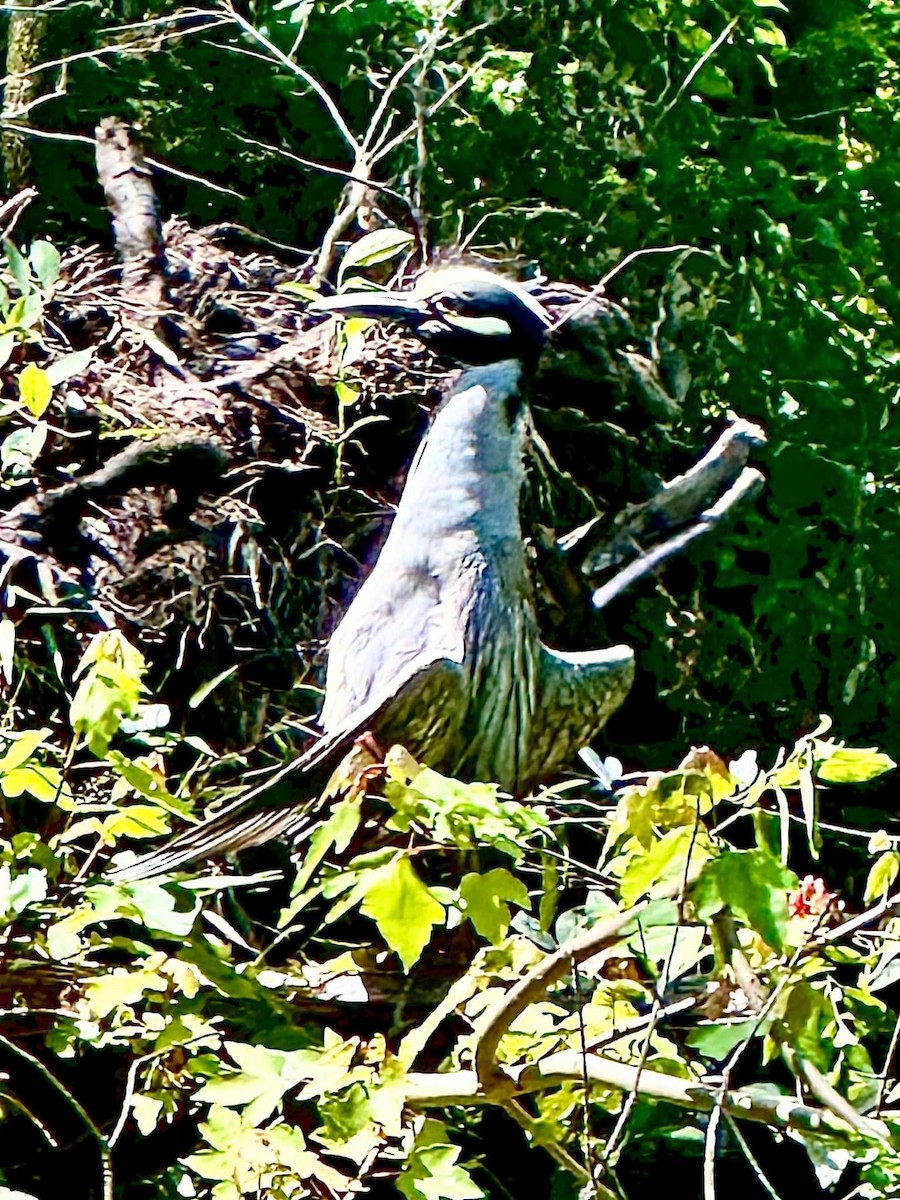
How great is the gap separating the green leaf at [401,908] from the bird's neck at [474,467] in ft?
1.91

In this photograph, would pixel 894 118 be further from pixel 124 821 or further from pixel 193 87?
pixel 124 821

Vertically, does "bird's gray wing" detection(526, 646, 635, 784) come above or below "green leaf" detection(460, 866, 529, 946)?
below

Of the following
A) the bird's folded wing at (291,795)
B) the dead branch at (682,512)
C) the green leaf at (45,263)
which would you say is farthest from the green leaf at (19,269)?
the dead branch at (682,512)

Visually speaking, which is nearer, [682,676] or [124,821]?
[124,821]

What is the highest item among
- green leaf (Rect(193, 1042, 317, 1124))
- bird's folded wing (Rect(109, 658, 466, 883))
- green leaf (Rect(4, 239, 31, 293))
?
green leaf (Rect(4, 239, 31, 293))

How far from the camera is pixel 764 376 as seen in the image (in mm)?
1749

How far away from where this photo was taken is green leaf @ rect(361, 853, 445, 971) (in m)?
0.77

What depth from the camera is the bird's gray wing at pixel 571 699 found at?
54.7 inches

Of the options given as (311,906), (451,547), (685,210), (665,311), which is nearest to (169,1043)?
(311,906)

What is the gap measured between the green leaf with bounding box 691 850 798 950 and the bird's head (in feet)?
2.35

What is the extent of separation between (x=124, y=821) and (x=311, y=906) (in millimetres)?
391

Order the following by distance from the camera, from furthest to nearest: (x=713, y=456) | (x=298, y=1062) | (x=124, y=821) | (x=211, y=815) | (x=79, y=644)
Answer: (x=713, y=456), (x=79, y=644), (x=211, y=815), (x=124, y=821), (x=298, y=1062)

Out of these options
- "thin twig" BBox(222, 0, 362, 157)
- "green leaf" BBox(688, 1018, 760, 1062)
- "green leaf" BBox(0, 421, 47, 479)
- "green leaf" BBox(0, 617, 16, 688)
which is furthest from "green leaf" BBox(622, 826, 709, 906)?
"thin twig" BBox(222, 0, 362, 157)

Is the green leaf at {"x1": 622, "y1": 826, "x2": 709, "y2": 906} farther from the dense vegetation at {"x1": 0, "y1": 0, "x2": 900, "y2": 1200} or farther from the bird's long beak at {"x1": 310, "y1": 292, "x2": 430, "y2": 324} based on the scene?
the bird's long beak at {"x1": 310, "y1": 292, "x2": 430, "y2": 324}
